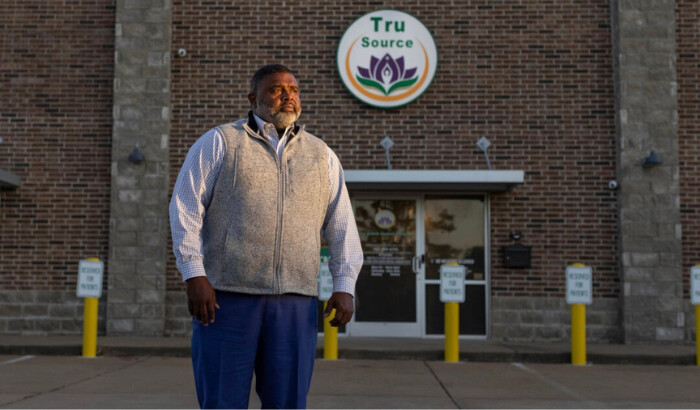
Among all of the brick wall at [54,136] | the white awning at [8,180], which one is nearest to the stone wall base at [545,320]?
the brick wall at [54,136]

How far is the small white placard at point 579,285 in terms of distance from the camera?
9320 millimetres

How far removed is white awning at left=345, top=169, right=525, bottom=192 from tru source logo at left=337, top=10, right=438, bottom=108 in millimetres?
1378

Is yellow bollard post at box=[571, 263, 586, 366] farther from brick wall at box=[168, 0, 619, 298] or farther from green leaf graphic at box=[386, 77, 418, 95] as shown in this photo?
green leaf graphic at box=[386, 77, 418, 95]

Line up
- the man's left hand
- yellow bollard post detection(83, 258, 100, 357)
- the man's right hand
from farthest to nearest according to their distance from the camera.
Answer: yellow bollard post detection(83, 258, 100, 357) → the man's left hand → the man's right hand

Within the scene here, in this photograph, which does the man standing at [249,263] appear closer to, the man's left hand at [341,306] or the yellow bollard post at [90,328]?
the man's left hand at [341,306]

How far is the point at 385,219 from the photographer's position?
38.5ft

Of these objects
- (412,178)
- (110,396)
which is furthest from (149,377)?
(412,178)

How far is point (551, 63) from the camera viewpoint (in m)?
11.6

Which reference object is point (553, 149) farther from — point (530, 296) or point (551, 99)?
point (530, 296)

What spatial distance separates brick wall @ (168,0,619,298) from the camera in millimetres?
11383

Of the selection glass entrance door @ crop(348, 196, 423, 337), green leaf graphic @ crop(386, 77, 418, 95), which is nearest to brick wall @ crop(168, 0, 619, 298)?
green leaf graphic @ crop(386, 77, 418, 95)

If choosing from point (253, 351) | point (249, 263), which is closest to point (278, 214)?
point (249, 263)

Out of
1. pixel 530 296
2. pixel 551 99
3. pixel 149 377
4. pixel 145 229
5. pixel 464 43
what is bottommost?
pixel 149 377

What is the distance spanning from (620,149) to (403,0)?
4.16 meters
